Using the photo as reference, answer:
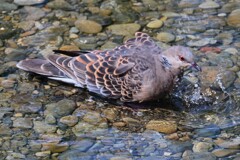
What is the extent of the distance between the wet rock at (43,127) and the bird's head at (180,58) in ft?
4.19

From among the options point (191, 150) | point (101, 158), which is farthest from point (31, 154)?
point (191, 150)

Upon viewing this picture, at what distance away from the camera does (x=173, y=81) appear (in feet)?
22.0

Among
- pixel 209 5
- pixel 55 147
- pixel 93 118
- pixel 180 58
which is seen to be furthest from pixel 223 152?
pixel 209 5

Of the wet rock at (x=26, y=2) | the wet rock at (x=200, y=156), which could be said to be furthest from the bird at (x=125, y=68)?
the wet rock at (x=26, y=2)

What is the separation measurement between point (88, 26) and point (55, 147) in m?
2.36

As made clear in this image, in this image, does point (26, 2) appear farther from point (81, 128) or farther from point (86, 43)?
point (81, 128)

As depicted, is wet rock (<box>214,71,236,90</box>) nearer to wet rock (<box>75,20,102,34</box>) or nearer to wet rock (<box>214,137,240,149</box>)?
wet rock (<box>214,137,240,149</box>)

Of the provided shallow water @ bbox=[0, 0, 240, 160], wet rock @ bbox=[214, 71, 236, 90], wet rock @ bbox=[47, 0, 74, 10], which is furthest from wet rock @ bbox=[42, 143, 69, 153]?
wet rock @ bbox=[47, 0, 74, 10]

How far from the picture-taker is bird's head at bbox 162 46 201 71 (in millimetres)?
6531

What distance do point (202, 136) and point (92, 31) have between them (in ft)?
7.79

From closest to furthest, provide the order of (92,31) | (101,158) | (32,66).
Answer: (101,158) → (32,66) → (92,31)

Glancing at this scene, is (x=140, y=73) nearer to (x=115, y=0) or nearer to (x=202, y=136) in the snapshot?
(x=202, y=136)

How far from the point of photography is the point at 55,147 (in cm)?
615

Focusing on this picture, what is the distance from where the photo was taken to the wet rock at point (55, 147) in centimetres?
611
